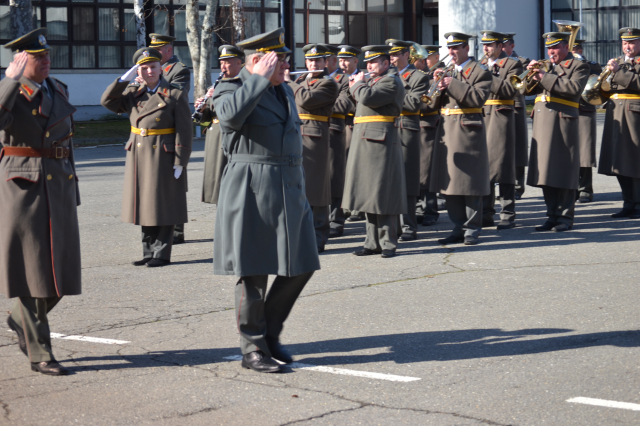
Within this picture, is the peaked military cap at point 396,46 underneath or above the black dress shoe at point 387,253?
above

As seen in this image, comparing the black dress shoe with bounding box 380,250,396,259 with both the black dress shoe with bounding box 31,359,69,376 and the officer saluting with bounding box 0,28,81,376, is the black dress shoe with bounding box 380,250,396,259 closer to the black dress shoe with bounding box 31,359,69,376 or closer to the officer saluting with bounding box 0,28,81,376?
the officer saluting with bounding box 0,28,81,376

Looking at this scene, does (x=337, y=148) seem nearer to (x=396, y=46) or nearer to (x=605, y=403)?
(x=396, y=46)

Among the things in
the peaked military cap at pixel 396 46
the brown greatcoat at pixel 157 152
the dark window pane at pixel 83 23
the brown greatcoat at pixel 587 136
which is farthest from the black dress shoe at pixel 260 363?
the dark window pane at pixel 83 23

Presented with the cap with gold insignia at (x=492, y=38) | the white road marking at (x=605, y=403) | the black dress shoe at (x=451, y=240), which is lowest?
the white road marking at (x=605, y=403)

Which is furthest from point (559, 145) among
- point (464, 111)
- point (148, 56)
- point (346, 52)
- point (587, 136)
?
point (148, 56)

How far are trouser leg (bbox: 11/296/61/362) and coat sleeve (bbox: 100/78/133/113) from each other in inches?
120

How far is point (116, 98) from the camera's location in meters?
8.50

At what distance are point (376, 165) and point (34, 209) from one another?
4.29 metres

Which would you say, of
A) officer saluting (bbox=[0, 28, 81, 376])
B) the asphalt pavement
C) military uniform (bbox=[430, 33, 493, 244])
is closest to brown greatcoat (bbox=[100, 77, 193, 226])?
the asphalt pavement

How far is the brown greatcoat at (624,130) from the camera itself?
11073 mm

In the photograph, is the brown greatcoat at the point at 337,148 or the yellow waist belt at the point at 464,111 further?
the brown greatcoat at the point at 337,148

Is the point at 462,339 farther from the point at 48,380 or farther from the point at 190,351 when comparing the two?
the point at 48,380

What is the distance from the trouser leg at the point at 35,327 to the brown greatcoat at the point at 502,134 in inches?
260

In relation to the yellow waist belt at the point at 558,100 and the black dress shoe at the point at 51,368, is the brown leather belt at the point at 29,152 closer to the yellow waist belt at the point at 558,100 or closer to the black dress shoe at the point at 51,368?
the black dress shoe at the point at 51,368
